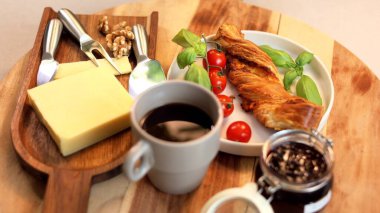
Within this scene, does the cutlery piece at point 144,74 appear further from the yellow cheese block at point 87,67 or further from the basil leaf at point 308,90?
the basil leaf at point 308,90

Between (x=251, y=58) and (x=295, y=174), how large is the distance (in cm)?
39

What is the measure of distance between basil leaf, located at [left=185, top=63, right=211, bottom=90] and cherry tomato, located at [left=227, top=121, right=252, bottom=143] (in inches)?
4.5

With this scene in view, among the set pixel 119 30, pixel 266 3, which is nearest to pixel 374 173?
pixel 119 30

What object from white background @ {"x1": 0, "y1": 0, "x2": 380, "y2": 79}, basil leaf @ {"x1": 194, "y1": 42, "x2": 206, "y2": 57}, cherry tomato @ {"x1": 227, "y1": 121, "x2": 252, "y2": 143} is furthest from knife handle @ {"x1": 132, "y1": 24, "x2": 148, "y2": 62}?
white background @ {"x1": 0, "y1": 0, "x2": 380, "y2": 79}

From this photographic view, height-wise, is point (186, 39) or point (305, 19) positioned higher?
point (186, 39)

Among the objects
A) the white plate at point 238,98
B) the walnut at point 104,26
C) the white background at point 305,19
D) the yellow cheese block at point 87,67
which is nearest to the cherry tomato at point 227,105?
the white plate at point 238,98

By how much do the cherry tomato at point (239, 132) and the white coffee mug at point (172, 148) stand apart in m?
0.13

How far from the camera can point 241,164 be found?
3.15 ft

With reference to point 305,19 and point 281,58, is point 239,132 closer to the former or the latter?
point 281,58

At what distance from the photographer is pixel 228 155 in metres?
0.98

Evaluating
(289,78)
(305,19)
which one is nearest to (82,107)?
(289,78)

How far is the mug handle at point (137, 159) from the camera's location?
0.71 meters

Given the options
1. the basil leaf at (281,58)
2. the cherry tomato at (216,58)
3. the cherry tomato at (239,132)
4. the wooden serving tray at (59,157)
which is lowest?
the wooden serving tray at (59,157)

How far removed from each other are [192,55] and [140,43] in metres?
0.15
